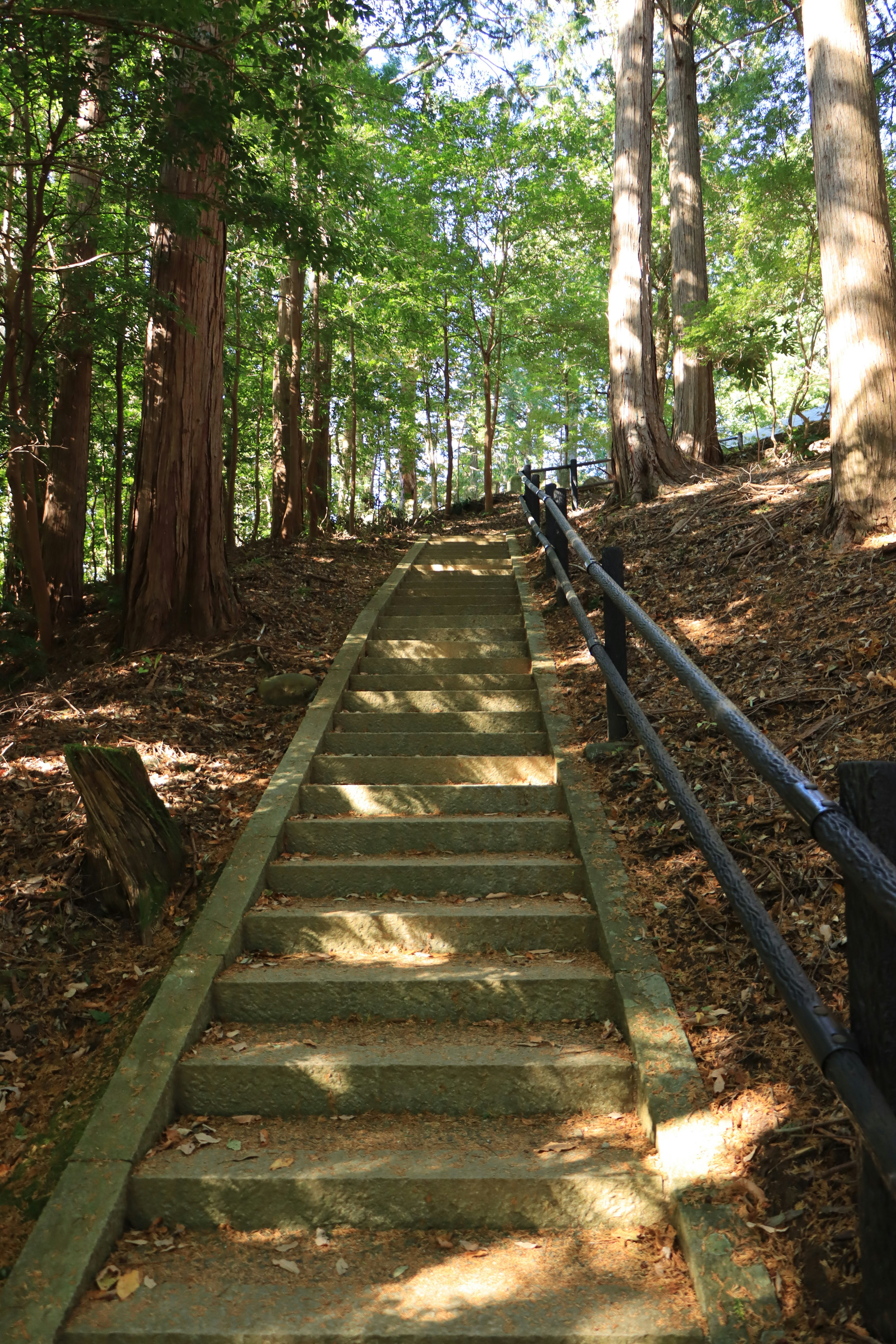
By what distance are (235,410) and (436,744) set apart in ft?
20.9

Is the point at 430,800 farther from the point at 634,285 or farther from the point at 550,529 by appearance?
the point at 634,285

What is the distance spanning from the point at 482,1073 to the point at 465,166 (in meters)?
14.3

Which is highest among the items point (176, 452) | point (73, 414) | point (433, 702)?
point (73, 414)

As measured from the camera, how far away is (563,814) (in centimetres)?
404

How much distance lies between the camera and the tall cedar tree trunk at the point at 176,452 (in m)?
5.75

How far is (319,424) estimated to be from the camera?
11.6m

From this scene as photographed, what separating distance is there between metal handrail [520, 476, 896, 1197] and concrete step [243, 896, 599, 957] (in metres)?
0.74

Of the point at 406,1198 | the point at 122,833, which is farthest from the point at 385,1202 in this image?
the point at 122,833

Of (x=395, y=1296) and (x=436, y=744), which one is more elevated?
(x=436, y=744)

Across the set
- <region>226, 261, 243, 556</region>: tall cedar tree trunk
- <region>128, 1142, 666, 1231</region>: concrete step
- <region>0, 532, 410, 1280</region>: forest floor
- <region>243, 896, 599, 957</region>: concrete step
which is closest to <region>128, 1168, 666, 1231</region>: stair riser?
<region>128, 1142, 666, 1231</region>: concrete step

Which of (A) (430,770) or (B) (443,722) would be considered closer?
(A) (430,770)

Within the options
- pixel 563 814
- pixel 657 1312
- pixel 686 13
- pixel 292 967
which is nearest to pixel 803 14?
pixel 563 814

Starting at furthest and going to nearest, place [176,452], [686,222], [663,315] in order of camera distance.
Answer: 1. [663,315]
2. [686,222]
3. [176,452]

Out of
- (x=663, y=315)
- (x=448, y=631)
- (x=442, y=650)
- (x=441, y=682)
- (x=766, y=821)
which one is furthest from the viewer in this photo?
(x=663, y=315)
